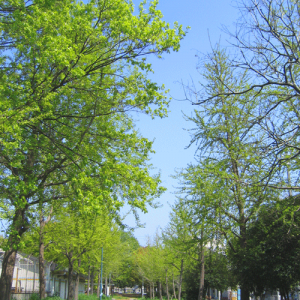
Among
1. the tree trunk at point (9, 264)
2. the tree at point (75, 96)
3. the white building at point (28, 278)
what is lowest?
the white building at point (28, 278)

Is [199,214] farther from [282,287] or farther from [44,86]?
[44,86]

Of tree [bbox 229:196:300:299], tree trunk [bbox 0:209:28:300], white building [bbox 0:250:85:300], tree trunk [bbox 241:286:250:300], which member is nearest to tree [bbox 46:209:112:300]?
white building [bbox 0:250:85:300]

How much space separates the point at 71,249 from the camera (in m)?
25.0

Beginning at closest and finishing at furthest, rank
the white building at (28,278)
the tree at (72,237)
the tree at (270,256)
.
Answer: the tree at (270,256)
the tree at (72,237)
the white building at (28,278)

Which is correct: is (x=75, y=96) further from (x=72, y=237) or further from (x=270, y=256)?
(x=72, y=237)

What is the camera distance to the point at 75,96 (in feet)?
35.5

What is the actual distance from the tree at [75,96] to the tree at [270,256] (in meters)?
5.63

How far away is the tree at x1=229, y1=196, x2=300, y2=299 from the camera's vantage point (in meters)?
13.8

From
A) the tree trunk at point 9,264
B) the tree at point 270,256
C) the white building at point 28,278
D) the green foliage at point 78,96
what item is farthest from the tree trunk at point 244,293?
the white building at point 28,278

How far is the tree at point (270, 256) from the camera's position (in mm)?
13828

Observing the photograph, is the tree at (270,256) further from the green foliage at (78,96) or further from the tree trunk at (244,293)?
the green foliage at (78,96)

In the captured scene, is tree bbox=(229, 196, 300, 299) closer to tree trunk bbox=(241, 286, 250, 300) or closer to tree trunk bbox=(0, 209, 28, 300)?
tree trunk bbox=(241, 286, 250, 300)

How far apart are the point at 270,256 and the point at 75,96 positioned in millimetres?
10052

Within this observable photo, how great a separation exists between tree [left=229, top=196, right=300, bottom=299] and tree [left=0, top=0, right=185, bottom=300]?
563cm
